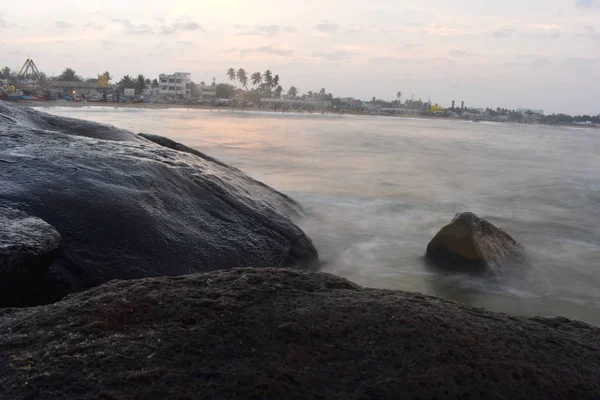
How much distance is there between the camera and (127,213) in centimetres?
353

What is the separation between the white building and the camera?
92438 millimetres

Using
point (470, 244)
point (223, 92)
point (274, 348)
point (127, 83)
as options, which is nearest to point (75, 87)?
point (127, 83)

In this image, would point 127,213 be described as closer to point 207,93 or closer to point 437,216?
point 437,216

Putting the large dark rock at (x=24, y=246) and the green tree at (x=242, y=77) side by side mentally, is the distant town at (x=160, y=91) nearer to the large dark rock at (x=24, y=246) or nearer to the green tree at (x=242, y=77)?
the green tree at (x=242, y=77)

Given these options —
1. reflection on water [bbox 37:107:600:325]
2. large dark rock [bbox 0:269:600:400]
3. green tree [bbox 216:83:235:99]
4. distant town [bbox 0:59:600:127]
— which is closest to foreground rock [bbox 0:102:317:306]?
large dark rock [bbox 0:269:600:400]

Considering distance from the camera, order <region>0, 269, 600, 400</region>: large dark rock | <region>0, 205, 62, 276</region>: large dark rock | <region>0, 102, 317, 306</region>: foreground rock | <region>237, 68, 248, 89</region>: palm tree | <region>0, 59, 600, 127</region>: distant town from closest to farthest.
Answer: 1. <region>0, 269, 600, 400</region>: large dark rock
2. <region>0, 205, 62, 276</region>: large dark rock
3. <region>0, 102, 317, 306</region>: foreground rock
4. <region>0, 59, 600, 127</region>: distant town
5. <region>237, 68, 248, 89</region>: palm tree

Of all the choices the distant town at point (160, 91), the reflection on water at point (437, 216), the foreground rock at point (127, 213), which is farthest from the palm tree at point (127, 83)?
the foreground rock at point (127, 213)

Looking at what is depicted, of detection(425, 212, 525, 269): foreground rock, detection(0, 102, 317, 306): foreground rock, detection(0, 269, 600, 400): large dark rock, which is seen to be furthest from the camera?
detection(425, 212, 525, 269): foreground rock

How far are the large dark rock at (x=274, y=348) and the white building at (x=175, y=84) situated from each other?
94387 millimetres

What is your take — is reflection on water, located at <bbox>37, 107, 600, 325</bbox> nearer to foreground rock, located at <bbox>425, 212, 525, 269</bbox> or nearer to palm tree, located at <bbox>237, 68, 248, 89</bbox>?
foreground rock, located at <bbox>425, 212, 525, 269</bbox>

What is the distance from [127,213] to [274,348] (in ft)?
7.21

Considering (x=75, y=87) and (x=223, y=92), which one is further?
(x=223, y=92)

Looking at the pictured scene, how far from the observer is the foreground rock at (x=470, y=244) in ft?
16.0

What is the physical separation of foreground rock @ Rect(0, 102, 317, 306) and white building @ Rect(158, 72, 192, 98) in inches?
3607
